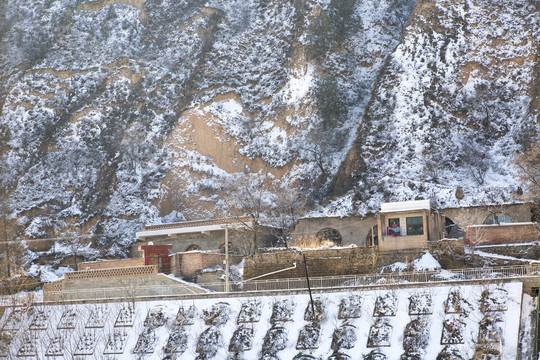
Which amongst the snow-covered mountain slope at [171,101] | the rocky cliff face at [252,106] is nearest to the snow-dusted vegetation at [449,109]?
the rocky cliff face at [252,106]

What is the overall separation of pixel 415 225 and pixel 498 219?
819 cm

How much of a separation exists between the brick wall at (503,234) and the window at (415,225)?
3.39 metres

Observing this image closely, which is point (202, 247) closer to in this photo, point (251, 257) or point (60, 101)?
point (251, 257)

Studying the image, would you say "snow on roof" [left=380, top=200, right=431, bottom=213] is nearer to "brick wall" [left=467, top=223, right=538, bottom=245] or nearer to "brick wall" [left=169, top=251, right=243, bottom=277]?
"brick wall" [left=467, top=223, right=538, bottom=245]

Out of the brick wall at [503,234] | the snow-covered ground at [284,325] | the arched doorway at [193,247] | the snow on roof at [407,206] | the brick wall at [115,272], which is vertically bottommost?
the snow-covered ground at [284,325]

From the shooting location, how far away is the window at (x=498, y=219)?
57741 millimetres

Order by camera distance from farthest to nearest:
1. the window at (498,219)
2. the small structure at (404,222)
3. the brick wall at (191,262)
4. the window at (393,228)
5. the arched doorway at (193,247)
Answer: the arched doorway at (193,247)
the window at (498,219)
the brick wall at (191,262)
the window at (393,228)
the small structure at (404,222)

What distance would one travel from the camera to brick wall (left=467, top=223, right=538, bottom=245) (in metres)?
49.5

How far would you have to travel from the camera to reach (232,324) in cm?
4416

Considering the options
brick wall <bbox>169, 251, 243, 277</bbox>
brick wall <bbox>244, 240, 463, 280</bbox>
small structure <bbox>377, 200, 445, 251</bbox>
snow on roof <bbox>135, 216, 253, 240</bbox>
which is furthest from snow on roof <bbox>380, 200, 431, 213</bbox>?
brick wall <bbox>169, 251, 243, 277</bbox>

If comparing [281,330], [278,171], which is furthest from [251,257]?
[278,171]

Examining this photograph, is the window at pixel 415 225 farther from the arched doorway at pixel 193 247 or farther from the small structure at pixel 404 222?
the arched doorway at pixel 193 247

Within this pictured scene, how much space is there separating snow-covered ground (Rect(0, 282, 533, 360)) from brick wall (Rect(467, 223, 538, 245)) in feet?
29.8

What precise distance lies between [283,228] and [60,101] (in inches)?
1280
